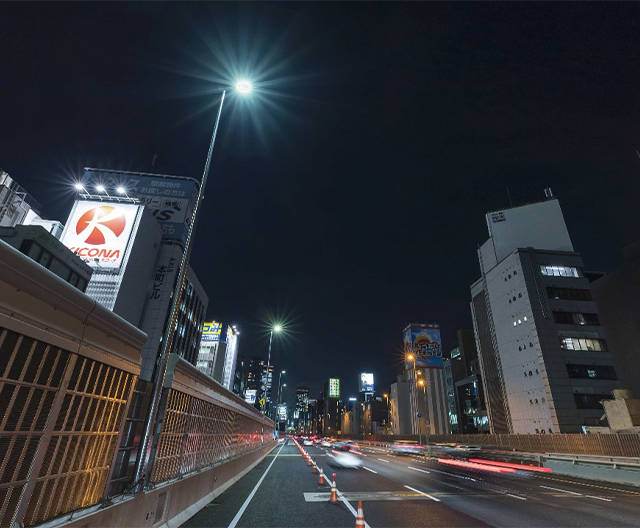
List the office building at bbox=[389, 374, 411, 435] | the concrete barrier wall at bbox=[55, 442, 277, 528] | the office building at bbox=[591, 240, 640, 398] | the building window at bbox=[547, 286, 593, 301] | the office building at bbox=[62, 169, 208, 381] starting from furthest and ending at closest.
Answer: the office building at bbox=[389, 374, 411, 435] → the office building at bbox=[591, 240, 640, 398] → the building window at bbox=[547, 286, 593, 301] → the office building at bbox=[62, 169, 208, 381] → the concrete barrier wall at bbox=[55, 442, 277, 528]

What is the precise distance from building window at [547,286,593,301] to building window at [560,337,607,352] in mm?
6179

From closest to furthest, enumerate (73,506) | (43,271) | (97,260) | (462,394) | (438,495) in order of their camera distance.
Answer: (43,271) → (73,506) → (438,495) → (97,260) → (462,394)

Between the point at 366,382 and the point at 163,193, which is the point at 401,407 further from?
the point at 163,193

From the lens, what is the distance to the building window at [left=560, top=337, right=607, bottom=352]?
4884cm

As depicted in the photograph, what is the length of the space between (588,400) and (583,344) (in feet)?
25.9

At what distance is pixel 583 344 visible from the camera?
4931 centimetres

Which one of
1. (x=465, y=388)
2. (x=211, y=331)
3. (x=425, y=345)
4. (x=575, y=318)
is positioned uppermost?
(x=425, y=345)

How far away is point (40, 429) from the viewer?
422cm

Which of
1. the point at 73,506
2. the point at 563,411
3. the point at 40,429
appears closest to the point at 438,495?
the point at 73,506

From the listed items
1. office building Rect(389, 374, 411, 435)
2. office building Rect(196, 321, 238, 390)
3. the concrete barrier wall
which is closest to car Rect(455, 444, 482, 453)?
the concrete barrier wall

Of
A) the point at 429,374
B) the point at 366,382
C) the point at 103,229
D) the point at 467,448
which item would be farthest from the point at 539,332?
the point at 366,382

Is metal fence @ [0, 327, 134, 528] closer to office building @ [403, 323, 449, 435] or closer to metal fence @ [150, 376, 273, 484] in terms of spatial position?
metal fence @ [150, 376, 273, 484]

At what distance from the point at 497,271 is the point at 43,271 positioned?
65.8 metres

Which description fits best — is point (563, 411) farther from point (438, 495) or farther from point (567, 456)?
point (438, 495)
